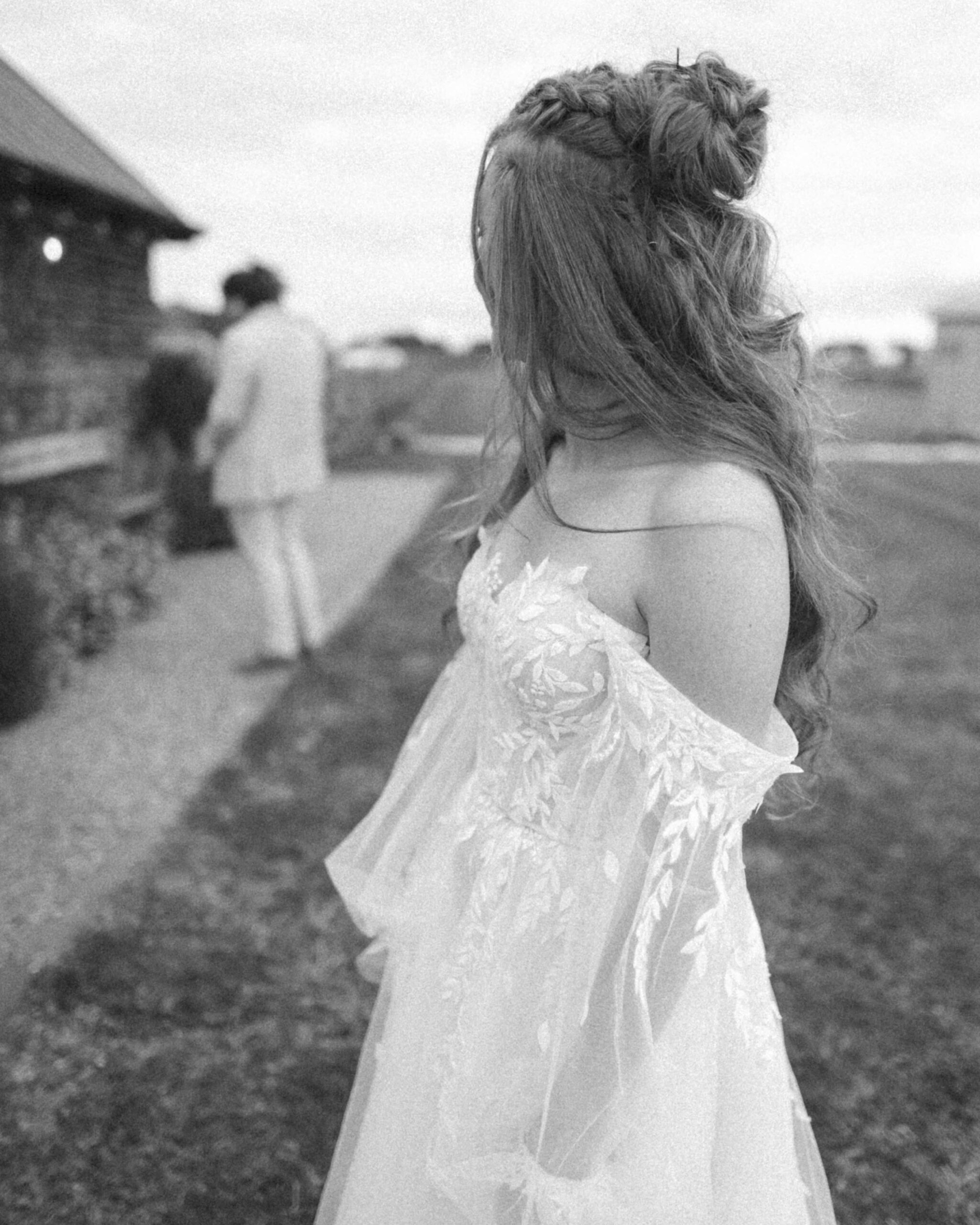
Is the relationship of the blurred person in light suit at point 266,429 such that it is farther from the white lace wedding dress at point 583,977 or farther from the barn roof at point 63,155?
the white lace wedding dress at point 583,977

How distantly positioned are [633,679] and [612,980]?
363 mm

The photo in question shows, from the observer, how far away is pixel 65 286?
7.27 m

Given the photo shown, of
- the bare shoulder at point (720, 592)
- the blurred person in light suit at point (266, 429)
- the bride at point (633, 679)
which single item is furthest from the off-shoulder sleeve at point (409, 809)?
the blurred person in light suit at point (266, 429)

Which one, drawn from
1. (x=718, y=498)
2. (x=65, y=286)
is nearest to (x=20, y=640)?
(x=65, y=286)

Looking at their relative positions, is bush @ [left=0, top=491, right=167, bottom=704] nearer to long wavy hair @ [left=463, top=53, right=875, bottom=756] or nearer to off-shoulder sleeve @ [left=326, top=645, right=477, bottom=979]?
off-shoulder sleeve @ [left=326, top=645, right=477, bottom=979]

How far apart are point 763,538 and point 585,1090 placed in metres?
0.68

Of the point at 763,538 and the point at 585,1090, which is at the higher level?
the point at 763,538

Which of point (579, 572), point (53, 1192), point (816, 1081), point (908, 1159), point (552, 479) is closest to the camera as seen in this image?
point (579, 572)

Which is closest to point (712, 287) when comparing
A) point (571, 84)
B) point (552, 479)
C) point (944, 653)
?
point (571, 84)

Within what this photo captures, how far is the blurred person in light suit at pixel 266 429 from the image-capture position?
5.42 meters

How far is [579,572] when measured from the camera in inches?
54.2

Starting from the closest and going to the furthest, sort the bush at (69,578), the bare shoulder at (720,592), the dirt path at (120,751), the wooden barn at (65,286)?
the bare shoulder at (720,592) < the dirt path at (120,751) < the bush at (69,578) < the wooden barn at (65,286)

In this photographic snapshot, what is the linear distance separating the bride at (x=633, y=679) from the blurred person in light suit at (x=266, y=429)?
4.09m

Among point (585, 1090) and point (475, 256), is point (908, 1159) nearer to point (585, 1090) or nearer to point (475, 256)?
point (585, 1090)
